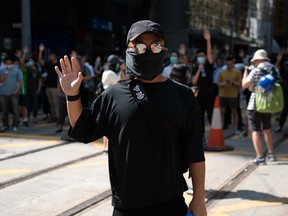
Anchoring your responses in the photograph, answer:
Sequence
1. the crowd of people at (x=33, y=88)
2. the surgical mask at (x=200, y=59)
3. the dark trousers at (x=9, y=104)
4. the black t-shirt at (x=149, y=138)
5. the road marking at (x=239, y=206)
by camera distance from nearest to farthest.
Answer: the black t-shirt at (x=149, y=138) < the road marking at (x=239, y=206) < the surgical mask at (x=200, y=59) < the crowd of people at (x=33, y=88) < the dark trousers at (x=9, y=104)

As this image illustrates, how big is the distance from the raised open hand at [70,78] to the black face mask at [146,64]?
318 mm

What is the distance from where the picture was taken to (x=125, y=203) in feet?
9.11

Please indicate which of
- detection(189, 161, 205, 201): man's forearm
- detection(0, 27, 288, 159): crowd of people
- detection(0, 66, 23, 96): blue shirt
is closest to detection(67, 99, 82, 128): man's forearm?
detection(189, 161, 205, 201): man's forearm

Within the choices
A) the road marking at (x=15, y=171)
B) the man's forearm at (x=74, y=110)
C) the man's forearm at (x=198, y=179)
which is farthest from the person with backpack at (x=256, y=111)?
the man's forearm at (x=74, y=110)

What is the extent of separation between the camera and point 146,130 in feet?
8.98

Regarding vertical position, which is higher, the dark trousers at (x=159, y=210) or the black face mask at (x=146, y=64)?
the black face mask at (x=146, y=64)

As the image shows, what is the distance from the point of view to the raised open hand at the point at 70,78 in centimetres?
284

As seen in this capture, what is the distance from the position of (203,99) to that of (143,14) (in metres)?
24.0

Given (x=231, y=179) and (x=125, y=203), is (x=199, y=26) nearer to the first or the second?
(x=231, y=179)

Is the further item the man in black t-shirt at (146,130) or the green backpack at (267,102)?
the green backpack at (267,102)

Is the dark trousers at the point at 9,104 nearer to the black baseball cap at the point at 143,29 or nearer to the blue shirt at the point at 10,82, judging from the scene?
the blue shirt at the point at 10,82

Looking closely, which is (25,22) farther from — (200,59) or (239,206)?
(239,206)

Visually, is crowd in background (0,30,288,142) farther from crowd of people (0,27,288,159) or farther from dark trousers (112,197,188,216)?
dark trousers (112,197,188,216)

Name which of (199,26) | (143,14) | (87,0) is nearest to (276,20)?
(199,26)
